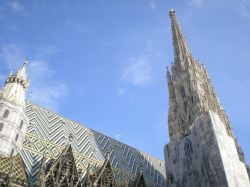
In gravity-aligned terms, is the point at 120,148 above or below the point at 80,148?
above

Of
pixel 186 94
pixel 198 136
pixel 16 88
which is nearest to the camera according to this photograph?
pixel 16 88

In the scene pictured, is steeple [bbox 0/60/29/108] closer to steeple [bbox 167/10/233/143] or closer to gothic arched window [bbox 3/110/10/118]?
gothic arched window [bbox 3/110/10/118]

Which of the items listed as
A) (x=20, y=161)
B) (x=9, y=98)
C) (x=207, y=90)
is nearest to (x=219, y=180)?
(x=207, y=90)

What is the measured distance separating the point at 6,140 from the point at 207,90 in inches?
705

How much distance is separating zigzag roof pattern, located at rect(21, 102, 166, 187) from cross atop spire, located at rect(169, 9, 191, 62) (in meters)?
10.3

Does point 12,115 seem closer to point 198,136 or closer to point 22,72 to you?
point 22,72

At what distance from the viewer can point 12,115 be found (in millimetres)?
19891

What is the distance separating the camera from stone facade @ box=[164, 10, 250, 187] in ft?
73.0

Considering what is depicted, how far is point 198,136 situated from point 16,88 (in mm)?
13372

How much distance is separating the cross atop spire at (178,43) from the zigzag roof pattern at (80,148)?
406 inches

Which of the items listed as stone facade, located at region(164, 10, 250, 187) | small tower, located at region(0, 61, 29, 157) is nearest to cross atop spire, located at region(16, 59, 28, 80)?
small tower, located at region(0, 61, 29, 157)

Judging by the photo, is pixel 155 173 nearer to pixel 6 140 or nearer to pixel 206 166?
pixel 206 166

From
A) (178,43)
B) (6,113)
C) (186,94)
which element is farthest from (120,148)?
(178,43)

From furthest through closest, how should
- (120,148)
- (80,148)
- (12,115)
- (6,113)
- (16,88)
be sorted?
(120,148) < (80,148) < (16,88) < (12,115) < (6,113)
